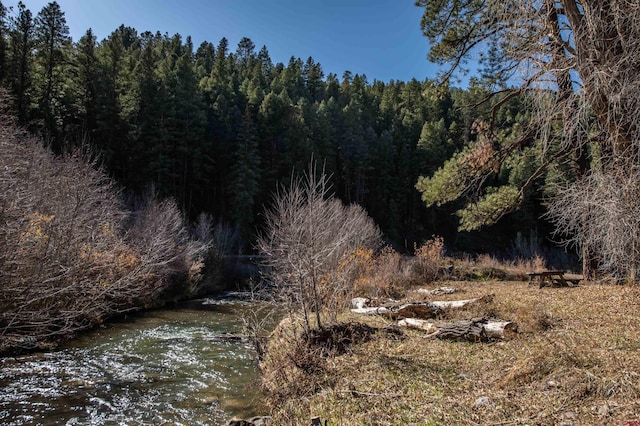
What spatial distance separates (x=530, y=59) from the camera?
567 cm

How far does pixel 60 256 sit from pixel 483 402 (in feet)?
27.6

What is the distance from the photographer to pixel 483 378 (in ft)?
15.4

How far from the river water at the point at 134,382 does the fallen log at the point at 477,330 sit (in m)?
3.66

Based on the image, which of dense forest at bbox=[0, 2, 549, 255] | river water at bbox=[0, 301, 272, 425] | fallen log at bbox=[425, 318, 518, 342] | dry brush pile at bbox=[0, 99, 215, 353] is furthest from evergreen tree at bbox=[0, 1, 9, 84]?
fallen log at bbox=[425, 318, 518, 342]

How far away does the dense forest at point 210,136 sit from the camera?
34.0 m

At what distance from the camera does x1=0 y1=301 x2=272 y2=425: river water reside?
6180 mm

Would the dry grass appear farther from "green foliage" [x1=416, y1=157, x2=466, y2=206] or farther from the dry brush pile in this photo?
"green foliage" [x1=416, y1=157, x2=466, y2=206]

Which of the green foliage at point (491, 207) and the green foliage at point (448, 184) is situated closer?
the green foliage at point (448, 184)

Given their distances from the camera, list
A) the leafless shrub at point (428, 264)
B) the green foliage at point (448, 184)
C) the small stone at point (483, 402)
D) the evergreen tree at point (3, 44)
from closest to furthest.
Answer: the small stone at point (483, 402)
the green foliage at point (448, 184)
the leafless shrub at point (428, 264)
the evergreen tree at point (3, 44)

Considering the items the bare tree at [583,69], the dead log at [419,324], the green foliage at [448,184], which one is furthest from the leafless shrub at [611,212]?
the green foliage at [448,184]

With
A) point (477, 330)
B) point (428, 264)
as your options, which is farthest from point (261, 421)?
point (428, 264)

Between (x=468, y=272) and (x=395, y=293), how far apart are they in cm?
725

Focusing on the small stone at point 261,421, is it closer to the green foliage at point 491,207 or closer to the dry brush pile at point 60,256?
the dry brush pile at point 60,256

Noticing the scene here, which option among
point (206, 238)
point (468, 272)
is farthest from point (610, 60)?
point (206, 238)
